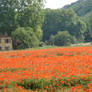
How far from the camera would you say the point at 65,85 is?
35.9 ft

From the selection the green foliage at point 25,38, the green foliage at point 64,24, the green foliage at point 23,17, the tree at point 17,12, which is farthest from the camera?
the green foliage at point 64,24

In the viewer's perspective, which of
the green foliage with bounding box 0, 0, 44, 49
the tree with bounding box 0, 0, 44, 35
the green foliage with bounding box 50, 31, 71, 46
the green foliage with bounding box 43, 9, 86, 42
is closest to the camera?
the green foliage with bounding box 0, 0, 44, 49

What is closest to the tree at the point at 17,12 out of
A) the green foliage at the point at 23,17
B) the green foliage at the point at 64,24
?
the green foliage at the point at 23,17

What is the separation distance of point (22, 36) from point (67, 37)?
103ft

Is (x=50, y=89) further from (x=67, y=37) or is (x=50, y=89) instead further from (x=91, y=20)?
(x=91, y=20)

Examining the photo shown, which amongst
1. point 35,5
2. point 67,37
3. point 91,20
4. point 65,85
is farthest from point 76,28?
point 65,85

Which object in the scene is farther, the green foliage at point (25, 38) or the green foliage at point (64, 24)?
the green foliage at point (64, 24)

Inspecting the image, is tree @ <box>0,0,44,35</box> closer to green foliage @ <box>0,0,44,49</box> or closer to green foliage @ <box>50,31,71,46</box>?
green foliage @ <box>0,0,44,49</box>

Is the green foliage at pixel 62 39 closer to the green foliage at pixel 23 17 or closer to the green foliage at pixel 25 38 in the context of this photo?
the green foliage at pixel 23 17

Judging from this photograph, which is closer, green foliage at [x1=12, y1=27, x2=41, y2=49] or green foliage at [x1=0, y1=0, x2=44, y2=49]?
green foliage at [x1=12, y1=27, x2=41, y2=49]

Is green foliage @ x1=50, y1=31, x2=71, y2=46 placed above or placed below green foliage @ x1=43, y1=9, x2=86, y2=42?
below

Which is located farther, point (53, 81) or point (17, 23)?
point (17, 23)

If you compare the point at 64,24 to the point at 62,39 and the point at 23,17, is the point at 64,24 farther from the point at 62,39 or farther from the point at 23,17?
the point at 23,17

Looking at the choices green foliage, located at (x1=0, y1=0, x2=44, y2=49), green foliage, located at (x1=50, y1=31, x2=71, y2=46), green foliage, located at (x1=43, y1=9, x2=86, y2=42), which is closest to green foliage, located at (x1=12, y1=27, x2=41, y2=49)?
green foliage, located at (x1=0, y1=0, x2=44, y2=49)
